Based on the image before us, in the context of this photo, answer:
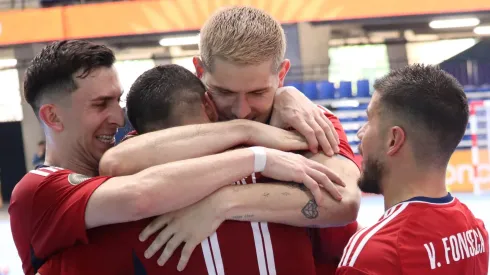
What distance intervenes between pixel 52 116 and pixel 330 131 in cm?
98

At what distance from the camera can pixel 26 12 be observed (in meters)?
11.2

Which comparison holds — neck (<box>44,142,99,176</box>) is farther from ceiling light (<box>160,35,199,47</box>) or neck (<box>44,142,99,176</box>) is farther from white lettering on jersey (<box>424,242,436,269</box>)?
ceiling light (<box>160,35,199,47</box>)

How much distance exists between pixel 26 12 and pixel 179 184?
1089 centimetres

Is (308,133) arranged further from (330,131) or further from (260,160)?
(260,160)

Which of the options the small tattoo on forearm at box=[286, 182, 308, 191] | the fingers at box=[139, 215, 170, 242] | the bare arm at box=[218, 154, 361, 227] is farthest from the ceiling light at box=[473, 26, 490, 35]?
the fingers at box=[139, 215, 170, 242]

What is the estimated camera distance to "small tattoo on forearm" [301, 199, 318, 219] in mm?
1615

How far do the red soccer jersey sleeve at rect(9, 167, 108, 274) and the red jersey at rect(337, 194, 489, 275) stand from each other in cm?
78

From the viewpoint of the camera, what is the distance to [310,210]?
162cm

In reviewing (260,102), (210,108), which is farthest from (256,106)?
(210,108)

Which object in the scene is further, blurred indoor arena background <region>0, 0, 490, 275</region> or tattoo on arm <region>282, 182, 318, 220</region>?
blurred indoor arena background <region>0, 0, 490, 275</region>

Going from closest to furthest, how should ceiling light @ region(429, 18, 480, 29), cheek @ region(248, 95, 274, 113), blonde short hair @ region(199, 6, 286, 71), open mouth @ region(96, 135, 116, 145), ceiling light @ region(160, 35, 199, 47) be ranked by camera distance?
1. blonde short hair @ region(199, 6, 286, 71)
2. cheek @ region(248, 95, 274, 113)
3. open mouth @ region(96, 135, 116, 145)
4. ceiling light @ region(429, 18, 480, 29)
5. ceiling light @ region(160, 35, 199, 47)

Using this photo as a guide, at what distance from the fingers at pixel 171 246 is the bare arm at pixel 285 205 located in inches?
5.8

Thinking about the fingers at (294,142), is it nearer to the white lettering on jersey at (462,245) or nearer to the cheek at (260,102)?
the cheek at (260,102)

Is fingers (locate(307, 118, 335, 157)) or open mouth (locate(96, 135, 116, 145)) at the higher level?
open mouth (locate(96, 135, 116, 145))
